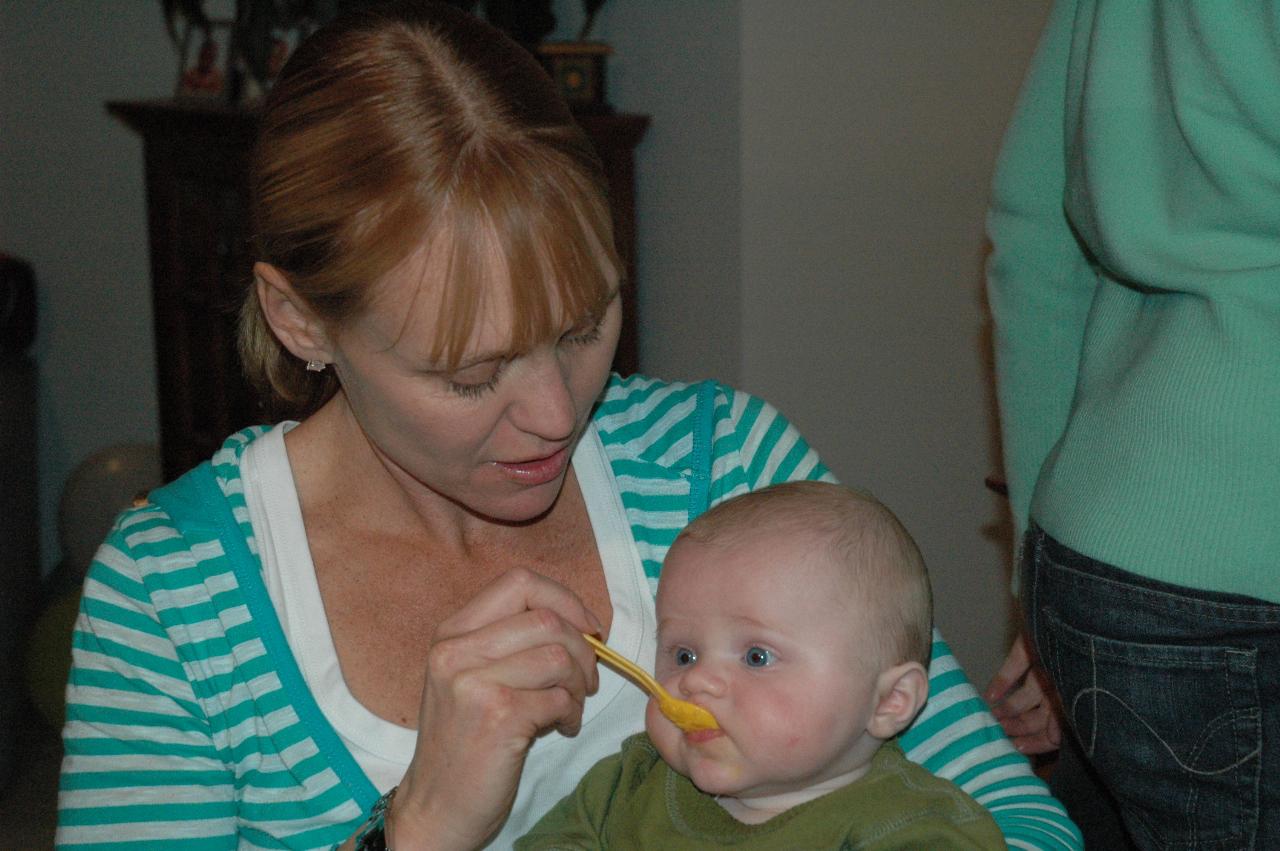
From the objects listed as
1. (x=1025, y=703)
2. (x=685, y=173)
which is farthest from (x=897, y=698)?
(x=685, y=173)

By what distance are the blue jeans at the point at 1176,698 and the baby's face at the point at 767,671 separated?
0.24m

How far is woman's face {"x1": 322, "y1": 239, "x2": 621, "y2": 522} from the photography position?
1.17 meters

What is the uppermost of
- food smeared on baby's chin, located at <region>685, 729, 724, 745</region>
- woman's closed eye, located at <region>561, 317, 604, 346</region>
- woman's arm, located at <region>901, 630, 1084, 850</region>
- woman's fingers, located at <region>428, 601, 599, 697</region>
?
woman's closed eye, located at <region>561, 317, 604, 346</region>

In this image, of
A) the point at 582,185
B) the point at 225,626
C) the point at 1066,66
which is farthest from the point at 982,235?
the point at 225,626

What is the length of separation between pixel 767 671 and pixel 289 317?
1.77ft

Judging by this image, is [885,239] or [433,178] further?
[885,239]

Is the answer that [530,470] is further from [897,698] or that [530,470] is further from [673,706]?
[897,698]

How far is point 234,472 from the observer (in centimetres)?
134

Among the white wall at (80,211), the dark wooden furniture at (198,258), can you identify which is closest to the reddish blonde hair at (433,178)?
the dark wooden furniture at (198,258)

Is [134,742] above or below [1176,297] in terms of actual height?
below

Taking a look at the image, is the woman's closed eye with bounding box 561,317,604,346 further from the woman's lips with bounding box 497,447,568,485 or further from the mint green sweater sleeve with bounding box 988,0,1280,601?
the mint green sweater sleeve with bounding box 988,0,1280,601

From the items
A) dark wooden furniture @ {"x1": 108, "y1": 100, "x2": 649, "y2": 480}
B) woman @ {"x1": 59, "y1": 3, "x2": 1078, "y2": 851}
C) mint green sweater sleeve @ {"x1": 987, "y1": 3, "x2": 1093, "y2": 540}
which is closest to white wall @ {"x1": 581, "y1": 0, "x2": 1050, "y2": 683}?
dark wooden furniture @ {"x1": 108, "y1": 100, "x2": 649, "y2": 480}

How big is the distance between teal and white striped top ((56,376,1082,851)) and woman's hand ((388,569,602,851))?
0.42ft

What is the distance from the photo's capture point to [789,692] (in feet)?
3.81
